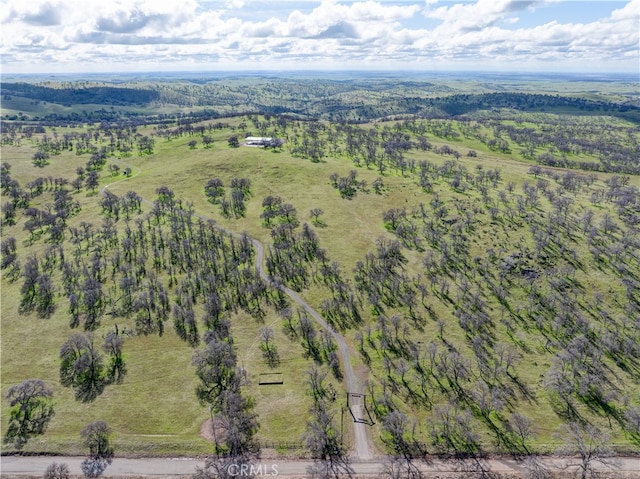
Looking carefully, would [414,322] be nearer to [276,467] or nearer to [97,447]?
[276,467]

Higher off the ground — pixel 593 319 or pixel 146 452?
pixel 593 319

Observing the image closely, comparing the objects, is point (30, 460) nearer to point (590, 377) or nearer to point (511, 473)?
point (511, 473)

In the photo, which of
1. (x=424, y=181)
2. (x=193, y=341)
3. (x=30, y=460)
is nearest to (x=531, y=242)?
(x=424, y=181)

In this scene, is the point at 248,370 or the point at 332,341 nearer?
the point at 248,370

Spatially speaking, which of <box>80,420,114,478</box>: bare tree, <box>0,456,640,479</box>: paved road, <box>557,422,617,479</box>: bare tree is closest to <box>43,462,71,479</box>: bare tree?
<box>0,456,640,479</box>: paved road

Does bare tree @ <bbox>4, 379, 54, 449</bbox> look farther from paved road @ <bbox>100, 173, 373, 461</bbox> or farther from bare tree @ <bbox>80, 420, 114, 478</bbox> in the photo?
paved road @ <bbox>100, 173, 373, 461</bbox>

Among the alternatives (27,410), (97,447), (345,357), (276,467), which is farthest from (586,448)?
(27,410)

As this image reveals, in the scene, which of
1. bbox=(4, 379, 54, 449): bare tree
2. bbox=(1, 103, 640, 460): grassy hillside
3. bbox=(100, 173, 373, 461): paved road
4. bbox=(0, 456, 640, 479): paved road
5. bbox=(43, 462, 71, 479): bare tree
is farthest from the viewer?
bbox=(1, 103, 640, 460): grassy hillside

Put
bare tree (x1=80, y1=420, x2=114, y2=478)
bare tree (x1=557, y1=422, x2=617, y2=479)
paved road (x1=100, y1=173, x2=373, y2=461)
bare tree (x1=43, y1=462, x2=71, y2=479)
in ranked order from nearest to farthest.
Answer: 1. bare tree (x1=43, y1=462, x2=71, y2=479)
2. bare tree (x1=557, y1=422, x2=617, y2=479)
3. bare tree (x1=80, y1=420, x2=114, y2=478)
4. paved road (x1=100, y1=173, x2=373, y2=461)
